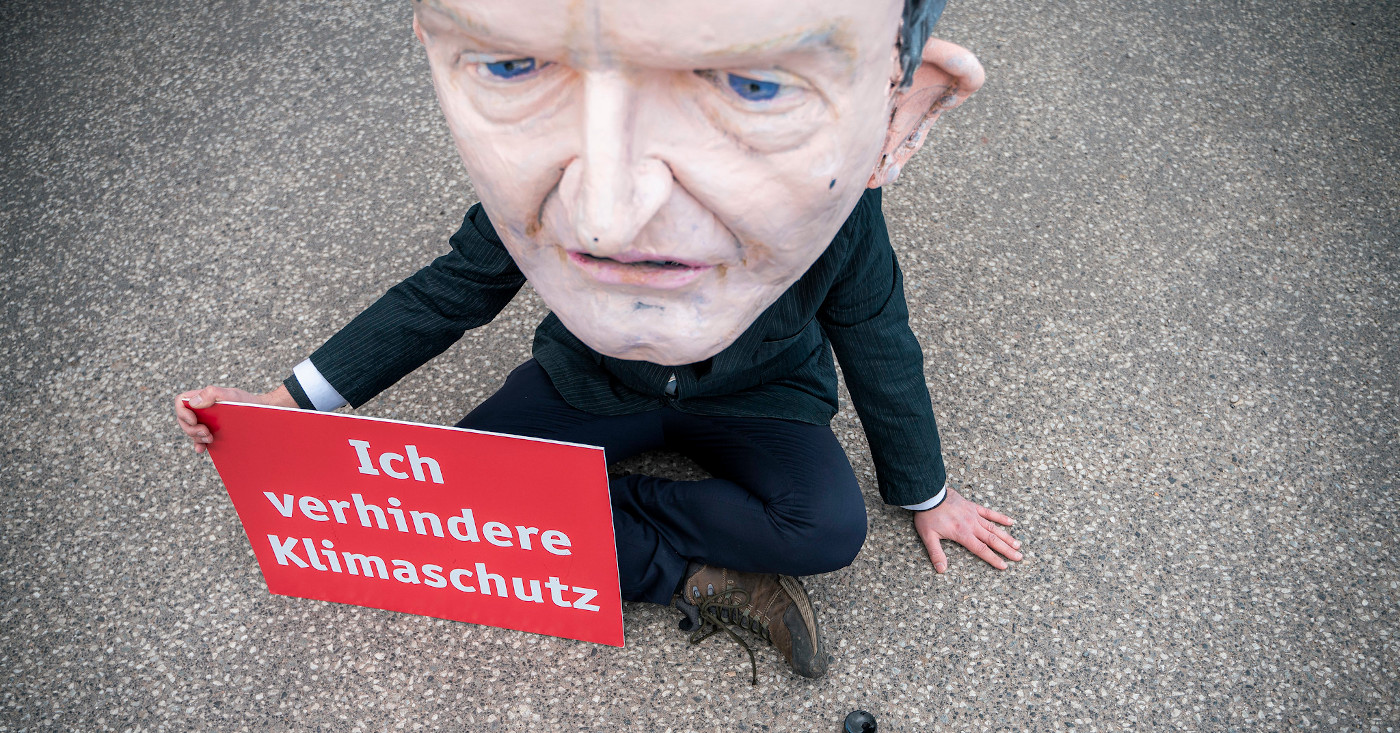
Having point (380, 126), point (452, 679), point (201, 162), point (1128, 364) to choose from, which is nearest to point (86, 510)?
point (452, 679)

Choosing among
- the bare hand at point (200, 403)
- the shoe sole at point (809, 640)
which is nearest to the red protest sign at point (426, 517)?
the bare hand at point (200, 403)

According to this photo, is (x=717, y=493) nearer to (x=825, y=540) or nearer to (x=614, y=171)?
(x=825, y=540)

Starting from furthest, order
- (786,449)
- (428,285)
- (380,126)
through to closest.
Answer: (380,126) < (786,449) < (428,285)

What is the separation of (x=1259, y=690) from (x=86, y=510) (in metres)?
1.74

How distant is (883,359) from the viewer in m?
1.41

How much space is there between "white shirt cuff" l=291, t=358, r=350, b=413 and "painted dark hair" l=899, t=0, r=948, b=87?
0.85m

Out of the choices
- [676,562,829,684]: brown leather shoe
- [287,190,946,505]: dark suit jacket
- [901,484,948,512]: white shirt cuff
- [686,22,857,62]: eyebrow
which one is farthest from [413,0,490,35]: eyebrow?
[901,484,948,512]: white shirt cuff

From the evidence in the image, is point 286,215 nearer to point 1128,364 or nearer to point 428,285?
point 428,285

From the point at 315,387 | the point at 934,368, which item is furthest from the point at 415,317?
the point at 934,368

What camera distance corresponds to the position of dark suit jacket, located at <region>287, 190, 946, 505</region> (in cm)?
132

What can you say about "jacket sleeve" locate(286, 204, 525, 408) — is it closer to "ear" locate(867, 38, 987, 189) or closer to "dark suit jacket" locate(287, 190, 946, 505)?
"dark suit jacket" locate(287, 190, 946, 505)

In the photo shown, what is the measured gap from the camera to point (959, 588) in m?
1.54

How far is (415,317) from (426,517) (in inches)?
10.2

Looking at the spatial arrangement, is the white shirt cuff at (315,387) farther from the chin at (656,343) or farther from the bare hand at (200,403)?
the chin at (656,343)
